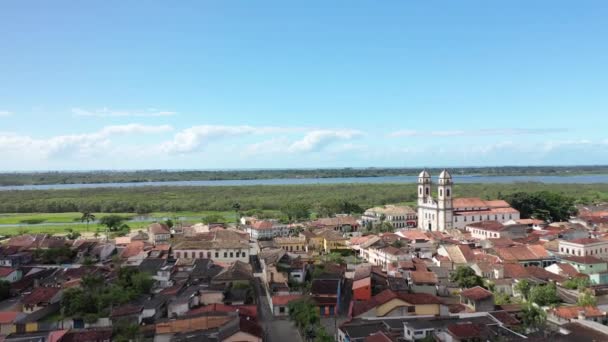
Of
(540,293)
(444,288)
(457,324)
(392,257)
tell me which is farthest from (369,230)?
(457,324)

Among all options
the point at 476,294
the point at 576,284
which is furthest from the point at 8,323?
the point at 576,284

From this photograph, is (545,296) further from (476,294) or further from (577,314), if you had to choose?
(476,294)

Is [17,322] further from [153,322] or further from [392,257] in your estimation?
[392,257]

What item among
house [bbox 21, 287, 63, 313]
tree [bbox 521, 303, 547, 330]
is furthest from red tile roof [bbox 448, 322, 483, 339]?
house [bbox 21, 287, 63, 313]

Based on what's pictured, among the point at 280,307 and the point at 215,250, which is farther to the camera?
the point at 215,250

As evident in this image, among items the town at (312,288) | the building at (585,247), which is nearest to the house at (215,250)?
the town at (312,288)

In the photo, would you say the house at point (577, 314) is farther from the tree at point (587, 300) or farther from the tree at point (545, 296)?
the tree at point (545, 296)

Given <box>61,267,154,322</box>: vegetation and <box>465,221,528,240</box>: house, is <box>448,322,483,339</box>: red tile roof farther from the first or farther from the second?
<box>465,221,528,240</box>: house
